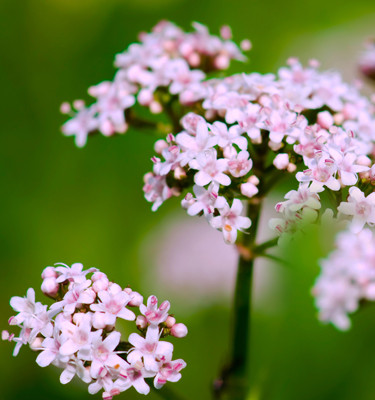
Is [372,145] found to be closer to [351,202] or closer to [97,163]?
[351,202]

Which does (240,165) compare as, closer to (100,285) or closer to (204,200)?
(204,200)

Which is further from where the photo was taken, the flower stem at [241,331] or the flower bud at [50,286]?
the flower stem at [241,331]

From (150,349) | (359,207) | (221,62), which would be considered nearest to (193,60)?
(221,62)

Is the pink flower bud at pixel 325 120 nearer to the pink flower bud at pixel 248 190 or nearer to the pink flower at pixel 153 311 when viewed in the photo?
the pink flower bud at pixel 248 190

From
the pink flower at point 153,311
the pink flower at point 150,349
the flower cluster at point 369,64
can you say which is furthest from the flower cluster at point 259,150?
the flower cluster at point 369,64

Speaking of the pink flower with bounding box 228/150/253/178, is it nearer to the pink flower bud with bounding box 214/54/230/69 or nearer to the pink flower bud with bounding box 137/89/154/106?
the pink flower bud with bounding box 137/89/154/106
